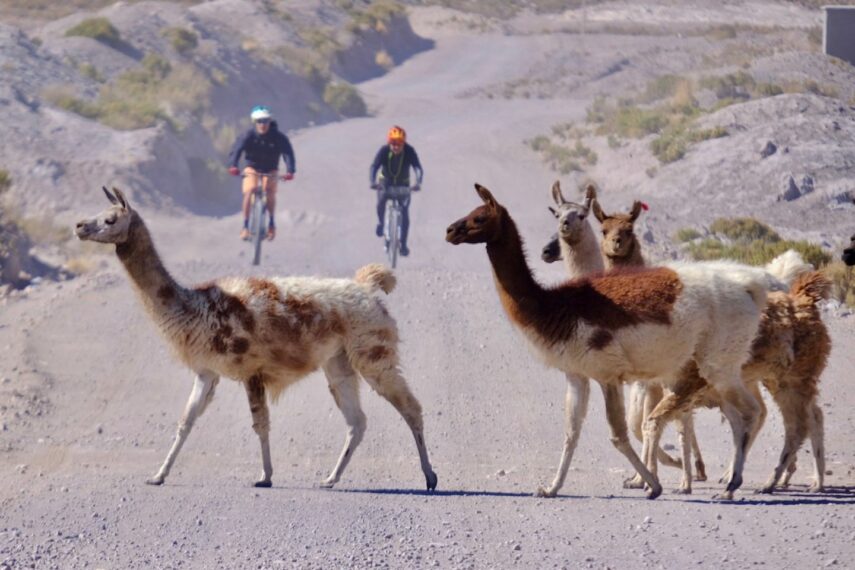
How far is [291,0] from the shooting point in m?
62.8

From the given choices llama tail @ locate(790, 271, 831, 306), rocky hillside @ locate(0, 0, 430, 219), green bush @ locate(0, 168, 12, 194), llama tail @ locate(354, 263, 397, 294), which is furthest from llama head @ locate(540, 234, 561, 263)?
rocky hillside @ locate(0, 0, 430, 219)

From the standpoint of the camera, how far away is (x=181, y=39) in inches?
1777

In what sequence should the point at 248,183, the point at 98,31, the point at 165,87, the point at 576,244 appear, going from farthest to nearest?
the point at 98,31
the point at 165,87
the point at 248,183
the point at 576,244

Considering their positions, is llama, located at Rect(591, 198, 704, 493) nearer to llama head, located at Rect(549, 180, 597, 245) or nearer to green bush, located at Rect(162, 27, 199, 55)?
llama head, located at Rect(549, 180, 597, 245)

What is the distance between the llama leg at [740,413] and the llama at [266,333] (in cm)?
228

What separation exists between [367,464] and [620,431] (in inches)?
111

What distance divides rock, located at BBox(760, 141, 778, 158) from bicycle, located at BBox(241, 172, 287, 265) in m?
13.1

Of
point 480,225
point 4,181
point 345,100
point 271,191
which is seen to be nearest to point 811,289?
point 480,225

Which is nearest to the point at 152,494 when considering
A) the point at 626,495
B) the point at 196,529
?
the point at 196,529

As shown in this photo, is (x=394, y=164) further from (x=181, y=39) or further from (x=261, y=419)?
(x=181, y=39)

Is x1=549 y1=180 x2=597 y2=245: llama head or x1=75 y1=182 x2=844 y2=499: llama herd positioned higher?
x1=549 y1=180 x2=597 y2=245: llama head

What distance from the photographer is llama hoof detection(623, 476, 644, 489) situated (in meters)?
11.0

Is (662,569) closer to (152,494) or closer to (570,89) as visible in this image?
(152,494)

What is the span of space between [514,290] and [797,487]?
110 inches
